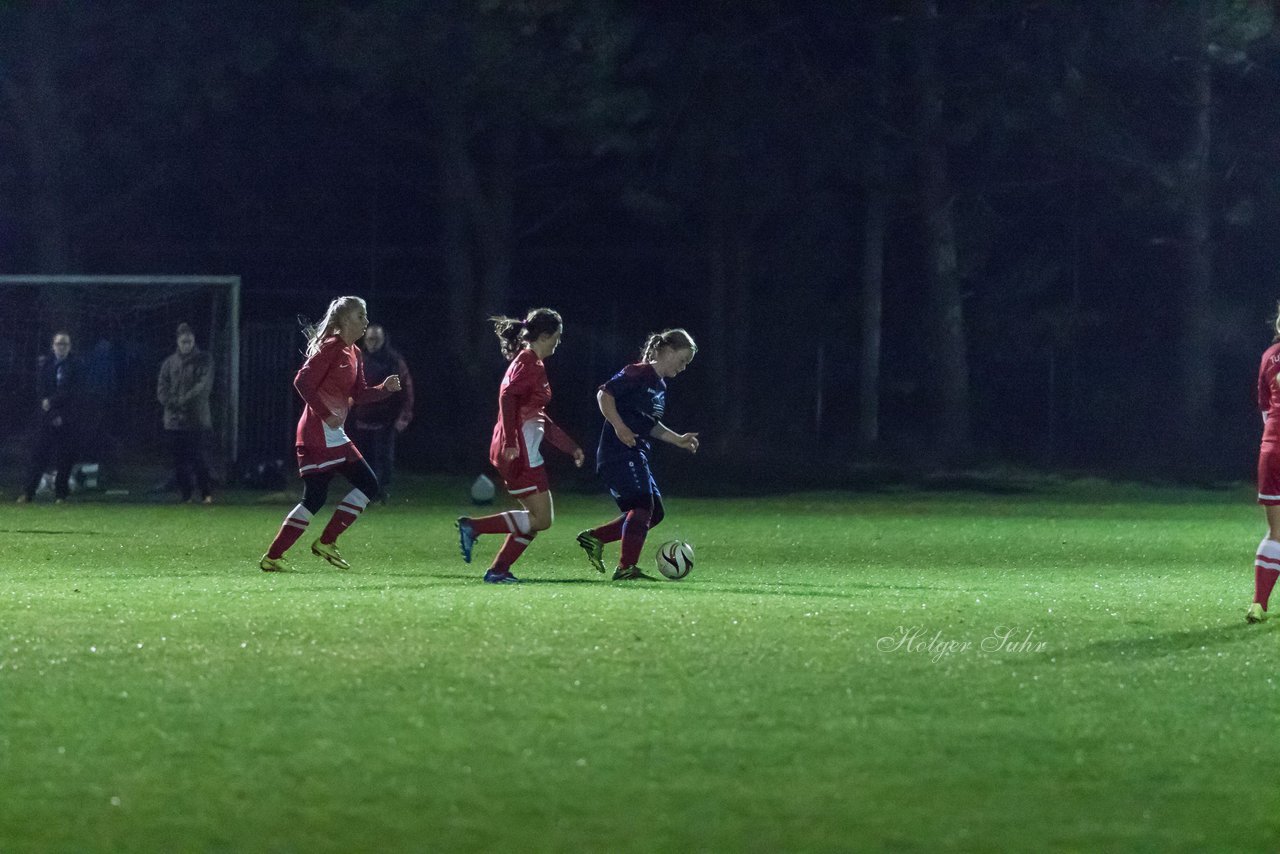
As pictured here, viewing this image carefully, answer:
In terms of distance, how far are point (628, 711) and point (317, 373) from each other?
5922 millimetres

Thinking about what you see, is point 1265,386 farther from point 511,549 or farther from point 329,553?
point 329,553

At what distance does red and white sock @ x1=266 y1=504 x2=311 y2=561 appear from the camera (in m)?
13.2

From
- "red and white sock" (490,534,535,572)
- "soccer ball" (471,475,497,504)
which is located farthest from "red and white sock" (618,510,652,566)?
"soccer ball" (471,475,497,504)

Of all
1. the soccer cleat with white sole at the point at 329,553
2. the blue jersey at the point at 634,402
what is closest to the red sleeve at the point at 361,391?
the soccer cleat with white sole at the point at 329,553

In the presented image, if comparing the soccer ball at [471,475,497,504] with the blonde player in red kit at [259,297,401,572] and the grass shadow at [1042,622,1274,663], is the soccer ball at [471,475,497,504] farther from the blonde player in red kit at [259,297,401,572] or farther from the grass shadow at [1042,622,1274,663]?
the grass shadow at [1042,622,1274,663]

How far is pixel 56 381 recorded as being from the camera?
2127 centimetres

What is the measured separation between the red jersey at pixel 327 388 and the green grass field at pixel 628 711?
2.94ft

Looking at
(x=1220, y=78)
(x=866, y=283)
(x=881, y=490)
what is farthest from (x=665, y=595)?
(x=1220, y=78)

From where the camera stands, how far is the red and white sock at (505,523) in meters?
12.6

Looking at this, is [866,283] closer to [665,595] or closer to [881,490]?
[881,490]

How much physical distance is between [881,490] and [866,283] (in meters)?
7.27

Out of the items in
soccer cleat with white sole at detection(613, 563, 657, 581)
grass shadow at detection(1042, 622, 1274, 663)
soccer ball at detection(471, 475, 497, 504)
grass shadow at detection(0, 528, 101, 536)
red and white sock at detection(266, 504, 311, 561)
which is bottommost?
grass shadow at detection(0, 528, 101, 536)

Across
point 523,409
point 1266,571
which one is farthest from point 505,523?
point 1266,571

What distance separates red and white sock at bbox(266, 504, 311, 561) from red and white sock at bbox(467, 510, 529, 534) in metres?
1.11
